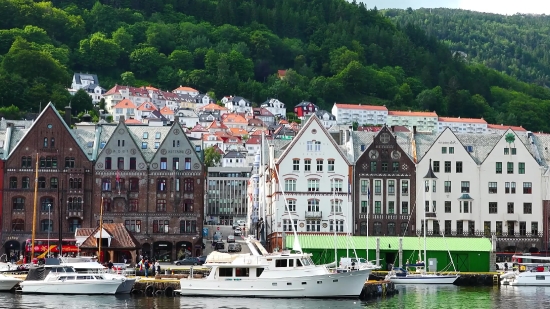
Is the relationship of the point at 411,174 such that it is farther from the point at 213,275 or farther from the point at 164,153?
the point at 213,275

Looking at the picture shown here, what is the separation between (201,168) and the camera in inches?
4451

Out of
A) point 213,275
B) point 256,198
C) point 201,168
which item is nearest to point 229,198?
point 256,198

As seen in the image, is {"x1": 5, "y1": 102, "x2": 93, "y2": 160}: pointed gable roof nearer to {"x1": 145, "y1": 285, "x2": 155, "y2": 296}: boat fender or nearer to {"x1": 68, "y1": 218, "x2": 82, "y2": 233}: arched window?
{"x1": 68, "y1": 218, "x2": 82, "y2": 233}: arched window

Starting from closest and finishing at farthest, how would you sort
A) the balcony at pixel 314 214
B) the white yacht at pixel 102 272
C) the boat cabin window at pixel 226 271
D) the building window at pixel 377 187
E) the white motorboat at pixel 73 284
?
1. the boat cabin window at pixel 226 271
2. the white motorboat at pixel 73 284
3. the white yacht at pixel 102 272
4. the balcony at pixel 314 214
5. the building window at pixel 377 187

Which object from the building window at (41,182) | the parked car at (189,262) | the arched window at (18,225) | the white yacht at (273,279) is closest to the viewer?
the white yacht at (273,279)

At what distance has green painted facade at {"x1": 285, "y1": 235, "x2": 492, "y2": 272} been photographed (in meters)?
102

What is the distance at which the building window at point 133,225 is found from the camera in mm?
111562

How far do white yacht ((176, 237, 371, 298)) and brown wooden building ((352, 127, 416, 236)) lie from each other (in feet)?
103

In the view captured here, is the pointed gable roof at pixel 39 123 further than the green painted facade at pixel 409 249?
Yes

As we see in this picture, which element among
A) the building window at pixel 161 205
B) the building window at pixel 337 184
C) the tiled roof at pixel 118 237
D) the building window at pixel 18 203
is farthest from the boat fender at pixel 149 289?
the building window at pixel 337 184

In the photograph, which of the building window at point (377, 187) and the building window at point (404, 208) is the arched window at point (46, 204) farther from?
the building window at point (404, 208)

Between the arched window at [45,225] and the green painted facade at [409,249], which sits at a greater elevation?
the arched window at [45,225]

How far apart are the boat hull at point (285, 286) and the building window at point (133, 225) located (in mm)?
31469

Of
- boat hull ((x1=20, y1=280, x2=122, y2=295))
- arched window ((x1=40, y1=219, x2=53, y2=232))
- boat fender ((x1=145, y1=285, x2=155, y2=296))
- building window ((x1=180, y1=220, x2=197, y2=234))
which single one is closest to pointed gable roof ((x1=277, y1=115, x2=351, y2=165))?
building window ((x1=180, y1=220, x2=197, y2=234))
